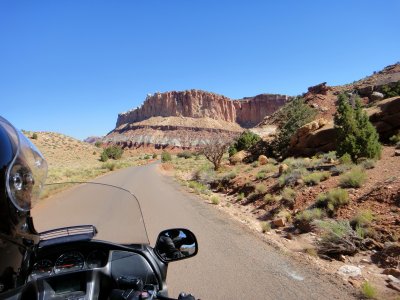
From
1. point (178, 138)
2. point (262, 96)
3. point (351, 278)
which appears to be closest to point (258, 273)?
point (351, 278)

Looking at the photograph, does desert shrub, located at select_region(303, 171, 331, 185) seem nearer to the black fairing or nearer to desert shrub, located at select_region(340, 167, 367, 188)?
desert shrub, located at select_region(340, 167, 367, 188)

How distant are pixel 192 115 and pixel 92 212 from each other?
154 m

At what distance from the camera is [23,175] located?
2.16 meters

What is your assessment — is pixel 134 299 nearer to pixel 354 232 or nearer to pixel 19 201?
pixel 19 201

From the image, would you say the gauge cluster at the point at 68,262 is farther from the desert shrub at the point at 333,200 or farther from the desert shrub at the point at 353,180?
the desert shrub at the point at 353,180

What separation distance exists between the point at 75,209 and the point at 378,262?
19.9ft

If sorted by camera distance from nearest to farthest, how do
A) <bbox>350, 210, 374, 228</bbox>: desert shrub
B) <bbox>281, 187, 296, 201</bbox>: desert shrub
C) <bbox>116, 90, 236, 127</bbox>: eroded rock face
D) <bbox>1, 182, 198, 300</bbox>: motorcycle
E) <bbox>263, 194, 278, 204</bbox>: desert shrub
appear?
<bbox>1, 182, 198, 300</bbox>: motorcycle < <bbox>350, 210, 374, 228</bbox>: desert shrub < <bbox>281, 187, 296, 201</bbox>: desert shrub < <bbox>263, 194, 278, 204</bbox>: desert shrub < <bbox>116, 90, 236, 127</bbox>: eroded rock face

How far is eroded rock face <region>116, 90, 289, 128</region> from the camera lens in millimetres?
157750

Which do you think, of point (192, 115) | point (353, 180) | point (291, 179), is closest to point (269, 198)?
point (291, 179)

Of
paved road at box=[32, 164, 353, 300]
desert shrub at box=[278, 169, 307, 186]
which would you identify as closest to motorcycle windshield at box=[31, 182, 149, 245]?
paved road at box=[32, 164, 353, 300]

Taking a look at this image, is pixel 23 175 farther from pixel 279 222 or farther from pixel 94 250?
pixel 279 222

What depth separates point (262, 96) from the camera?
160500 millimetres

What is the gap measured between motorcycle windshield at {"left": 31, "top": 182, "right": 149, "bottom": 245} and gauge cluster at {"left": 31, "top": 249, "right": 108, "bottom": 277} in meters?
0.22

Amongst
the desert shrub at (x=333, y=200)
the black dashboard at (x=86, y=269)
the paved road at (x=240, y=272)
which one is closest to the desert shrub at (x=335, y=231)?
the paved road at (x=240, y=272)
